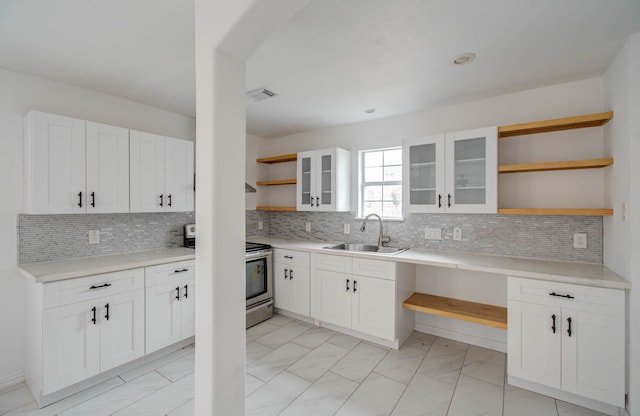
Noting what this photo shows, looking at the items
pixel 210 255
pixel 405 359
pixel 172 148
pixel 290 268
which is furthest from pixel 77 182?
pixel 405 359

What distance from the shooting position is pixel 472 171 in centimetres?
268

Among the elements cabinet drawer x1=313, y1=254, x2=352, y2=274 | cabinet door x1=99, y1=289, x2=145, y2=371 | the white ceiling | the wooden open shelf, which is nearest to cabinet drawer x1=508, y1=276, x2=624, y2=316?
the wooden open shelf

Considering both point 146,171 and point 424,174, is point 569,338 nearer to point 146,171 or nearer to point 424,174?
point 424,174

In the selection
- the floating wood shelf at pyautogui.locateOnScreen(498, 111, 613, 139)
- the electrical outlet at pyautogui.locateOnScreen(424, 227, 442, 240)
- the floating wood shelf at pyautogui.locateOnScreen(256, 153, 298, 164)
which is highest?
the floating wood shelf at pyautogui.locateOnScreen(256, 153, 298, 164)

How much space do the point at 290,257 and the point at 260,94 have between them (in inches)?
73.1

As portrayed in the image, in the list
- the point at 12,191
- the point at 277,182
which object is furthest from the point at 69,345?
the point at 277,182

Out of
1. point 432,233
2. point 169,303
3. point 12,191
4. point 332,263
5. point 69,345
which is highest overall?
point 12,191

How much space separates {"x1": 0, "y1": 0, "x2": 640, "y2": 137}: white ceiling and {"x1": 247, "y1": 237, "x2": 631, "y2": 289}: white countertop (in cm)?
153

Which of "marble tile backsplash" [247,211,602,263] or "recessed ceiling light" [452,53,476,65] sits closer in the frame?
"recessed ceiling light" [452,53,476,65]

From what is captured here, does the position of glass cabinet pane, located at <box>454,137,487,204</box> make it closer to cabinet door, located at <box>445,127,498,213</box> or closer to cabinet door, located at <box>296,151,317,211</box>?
cabinet door, located at <box>445,127,498,213</box>

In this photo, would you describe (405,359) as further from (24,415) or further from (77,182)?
(77,182)

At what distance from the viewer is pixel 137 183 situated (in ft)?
8.96

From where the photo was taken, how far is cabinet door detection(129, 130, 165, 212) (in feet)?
8.88

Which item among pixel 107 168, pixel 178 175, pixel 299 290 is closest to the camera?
pixel 107 168
